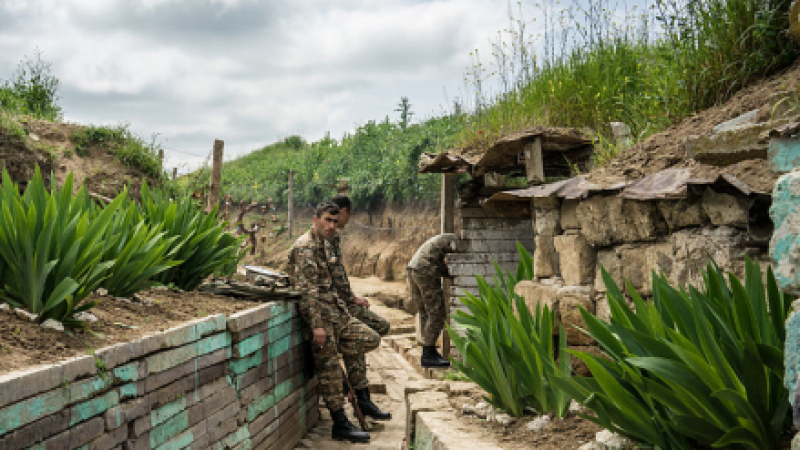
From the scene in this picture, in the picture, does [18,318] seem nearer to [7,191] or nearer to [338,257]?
[7,191]

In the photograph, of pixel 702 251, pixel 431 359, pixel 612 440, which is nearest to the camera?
pixel 612 440

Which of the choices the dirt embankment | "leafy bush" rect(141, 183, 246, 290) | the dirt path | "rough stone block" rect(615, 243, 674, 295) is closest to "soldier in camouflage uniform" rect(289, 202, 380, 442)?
the dirt path

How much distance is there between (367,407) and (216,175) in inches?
160

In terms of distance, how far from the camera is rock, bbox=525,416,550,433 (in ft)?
10.5

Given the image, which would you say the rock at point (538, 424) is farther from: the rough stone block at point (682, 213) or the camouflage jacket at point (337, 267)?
the camouflage jacket at point (337, 267)

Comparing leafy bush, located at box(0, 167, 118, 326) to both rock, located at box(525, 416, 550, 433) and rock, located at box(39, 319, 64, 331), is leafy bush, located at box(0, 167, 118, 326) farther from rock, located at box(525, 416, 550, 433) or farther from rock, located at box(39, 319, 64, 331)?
rock, located at box(525, 416, 550, 433)

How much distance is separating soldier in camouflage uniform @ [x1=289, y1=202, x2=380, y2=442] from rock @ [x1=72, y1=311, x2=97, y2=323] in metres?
1.96

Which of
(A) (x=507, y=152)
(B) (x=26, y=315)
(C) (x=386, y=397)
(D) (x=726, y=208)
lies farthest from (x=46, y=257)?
(A) (x=507, y=152)

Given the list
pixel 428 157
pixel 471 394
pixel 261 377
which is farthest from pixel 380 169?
pixel 471 394

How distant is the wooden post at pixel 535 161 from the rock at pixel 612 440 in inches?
165

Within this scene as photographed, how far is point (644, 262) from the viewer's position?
3.79 meters

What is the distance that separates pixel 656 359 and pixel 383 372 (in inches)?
247

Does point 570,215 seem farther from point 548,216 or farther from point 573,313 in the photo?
point 573,313

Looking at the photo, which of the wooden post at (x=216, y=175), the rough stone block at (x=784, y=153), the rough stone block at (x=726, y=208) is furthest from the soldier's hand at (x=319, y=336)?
the rough stone block at (x=784, y=153)
